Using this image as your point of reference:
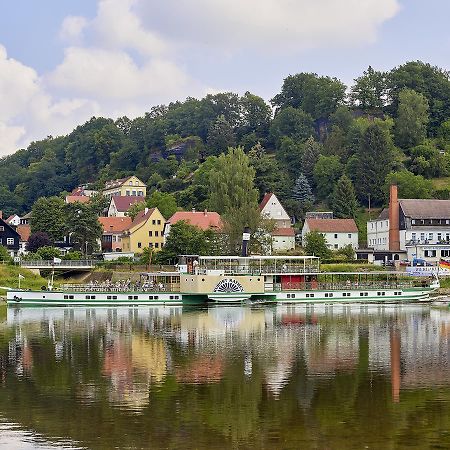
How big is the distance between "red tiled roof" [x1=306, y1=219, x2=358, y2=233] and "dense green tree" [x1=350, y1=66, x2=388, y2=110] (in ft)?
146

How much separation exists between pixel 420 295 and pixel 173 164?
266 ft

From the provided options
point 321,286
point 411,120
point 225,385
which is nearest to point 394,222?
point 321,286

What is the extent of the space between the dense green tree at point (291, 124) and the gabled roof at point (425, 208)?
1668 inches

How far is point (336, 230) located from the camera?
98.6 metres

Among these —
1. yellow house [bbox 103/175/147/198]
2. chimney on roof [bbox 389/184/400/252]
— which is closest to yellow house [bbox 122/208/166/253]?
chimney on roof [bbox 389/184/400/252]

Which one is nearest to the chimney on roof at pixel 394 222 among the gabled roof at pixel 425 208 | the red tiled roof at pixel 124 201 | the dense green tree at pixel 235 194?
the gabled roof at pixel 425 208

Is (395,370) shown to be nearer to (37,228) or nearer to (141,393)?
(141,393)

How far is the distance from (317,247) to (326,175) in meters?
29.2

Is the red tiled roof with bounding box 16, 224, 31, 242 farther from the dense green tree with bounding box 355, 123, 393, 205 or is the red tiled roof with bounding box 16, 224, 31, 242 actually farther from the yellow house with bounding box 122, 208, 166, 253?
the dense green tree with bounding box 355, 123, 393, 205

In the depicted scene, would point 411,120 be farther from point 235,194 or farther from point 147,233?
point 147,233

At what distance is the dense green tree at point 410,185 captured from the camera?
103 meters

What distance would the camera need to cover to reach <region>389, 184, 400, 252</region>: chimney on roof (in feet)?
311

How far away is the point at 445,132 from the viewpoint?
128125mm

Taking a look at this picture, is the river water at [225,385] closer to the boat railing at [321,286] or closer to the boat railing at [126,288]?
the boat railing at [126,288]
